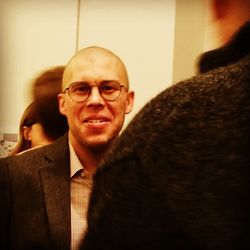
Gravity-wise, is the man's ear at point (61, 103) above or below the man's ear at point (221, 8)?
below

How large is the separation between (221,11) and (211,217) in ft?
1.24

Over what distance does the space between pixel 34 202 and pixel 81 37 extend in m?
0.41

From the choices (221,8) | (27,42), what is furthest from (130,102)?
(221,8)

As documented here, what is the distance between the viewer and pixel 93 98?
84 cm

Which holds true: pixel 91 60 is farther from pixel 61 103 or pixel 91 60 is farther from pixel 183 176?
pixel 183 176

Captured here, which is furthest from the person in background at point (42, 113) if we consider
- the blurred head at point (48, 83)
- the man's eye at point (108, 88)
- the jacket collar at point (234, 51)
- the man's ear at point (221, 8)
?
the jacket collar at point (234, 51)

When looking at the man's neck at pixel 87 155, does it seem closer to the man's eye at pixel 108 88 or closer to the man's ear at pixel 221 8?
the man's eye at pixel 108 88

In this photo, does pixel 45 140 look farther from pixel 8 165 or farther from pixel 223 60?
pixel 223 60

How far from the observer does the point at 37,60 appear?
899 mm

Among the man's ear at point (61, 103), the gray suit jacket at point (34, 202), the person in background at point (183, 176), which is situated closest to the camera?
the person in background at point (183, 176)

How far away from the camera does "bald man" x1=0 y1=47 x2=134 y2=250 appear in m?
0.77

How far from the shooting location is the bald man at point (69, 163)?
2.52 feet

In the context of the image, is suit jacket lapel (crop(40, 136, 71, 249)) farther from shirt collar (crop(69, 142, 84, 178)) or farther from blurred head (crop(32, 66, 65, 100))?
blurred head (crop(32, 66, 65, 100))

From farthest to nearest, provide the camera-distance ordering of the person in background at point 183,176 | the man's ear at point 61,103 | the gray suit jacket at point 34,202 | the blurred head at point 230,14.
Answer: the man's ear at point 61,103 → the gray suit jacket at point 34,202 → the blurred head at point 230,14 → the person in background at point 183,176
